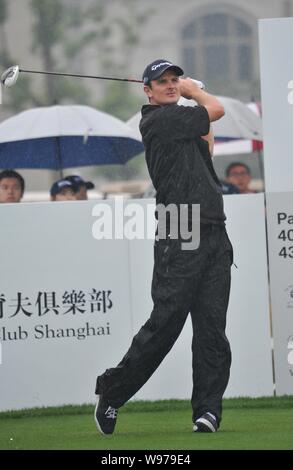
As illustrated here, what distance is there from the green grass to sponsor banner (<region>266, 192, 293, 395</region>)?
0.31m

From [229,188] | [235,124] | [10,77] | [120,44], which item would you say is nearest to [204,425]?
[10,77]

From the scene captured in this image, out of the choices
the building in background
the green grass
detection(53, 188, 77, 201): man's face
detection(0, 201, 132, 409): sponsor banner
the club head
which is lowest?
the green grass

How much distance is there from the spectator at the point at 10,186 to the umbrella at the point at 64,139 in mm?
1116

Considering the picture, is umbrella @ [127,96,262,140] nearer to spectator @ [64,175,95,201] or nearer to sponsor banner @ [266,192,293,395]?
spectator @ [64,175,95,201]

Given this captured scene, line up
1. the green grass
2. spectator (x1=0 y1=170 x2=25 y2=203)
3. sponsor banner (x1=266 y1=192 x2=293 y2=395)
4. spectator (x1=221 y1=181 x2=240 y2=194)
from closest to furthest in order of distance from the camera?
1. the green grass
2. sponsor banner (x1=266 y1=192 x2=293 y2=395)
3. spectator (x1=0 y1=170 x2=25 y2=203)
4. spectator (x1=221 y1=181 x2=240 y2=194)

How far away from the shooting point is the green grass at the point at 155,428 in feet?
28.1

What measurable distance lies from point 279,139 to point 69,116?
4.01 m

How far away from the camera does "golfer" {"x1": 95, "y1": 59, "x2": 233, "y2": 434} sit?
898cm

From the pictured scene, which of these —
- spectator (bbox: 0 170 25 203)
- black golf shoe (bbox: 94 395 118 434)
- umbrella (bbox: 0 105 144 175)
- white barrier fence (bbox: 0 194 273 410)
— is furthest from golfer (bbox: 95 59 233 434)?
umbrella (bbox: 0 105 144 175)

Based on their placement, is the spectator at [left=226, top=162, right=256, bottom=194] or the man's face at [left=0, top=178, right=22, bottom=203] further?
the spectator at [left=226, top=162, right=256, bottom=194]

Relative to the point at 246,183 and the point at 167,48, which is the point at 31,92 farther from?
the point at 246,183

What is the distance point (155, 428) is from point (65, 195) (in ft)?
13.4

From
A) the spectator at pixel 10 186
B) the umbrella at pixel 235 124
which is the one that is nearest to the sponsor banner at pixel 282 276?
the spectator at pixel 10 186

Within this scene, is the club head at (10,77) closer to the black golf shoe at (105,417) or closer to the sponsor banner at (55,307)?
the sponsor banner at (55,307)
